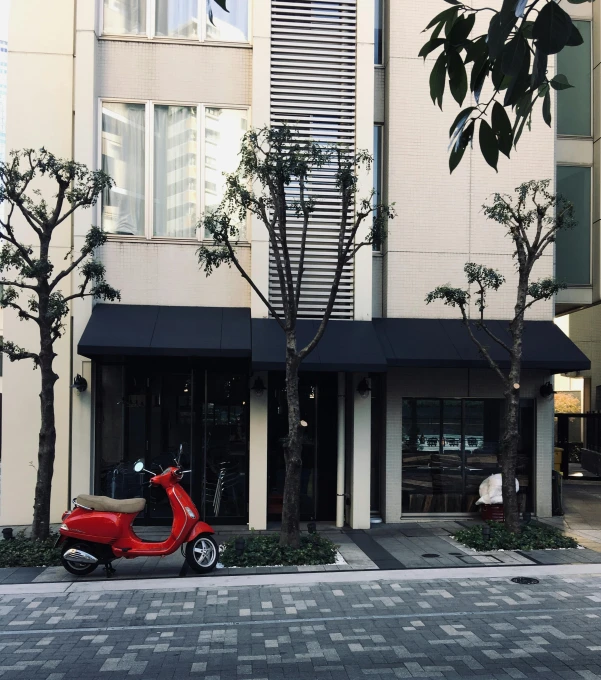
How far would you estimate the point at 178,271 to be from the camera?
13648mm

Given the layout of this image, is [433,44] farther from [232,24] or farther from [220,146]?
[232,24]

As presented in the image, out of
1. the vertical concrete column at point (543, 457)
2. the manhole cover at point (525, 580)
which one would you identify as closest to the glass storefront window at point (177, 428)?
the manhole cover at point (525, 580)

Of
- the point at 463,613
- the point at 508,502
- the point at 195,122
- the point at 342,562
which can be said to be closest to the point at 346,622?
the point at 463,613

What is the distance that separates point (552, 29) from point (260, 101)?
11.2m

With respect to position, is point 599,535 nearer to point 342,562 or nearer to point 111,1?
point 342,562

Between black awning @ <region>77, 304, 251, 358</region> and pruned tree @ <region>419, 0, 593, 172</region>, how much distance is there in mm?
9043

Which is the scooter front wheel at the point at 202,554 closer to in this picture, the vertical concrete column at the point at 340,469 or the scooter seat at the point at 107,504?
the scooter seat at the point at 107,504

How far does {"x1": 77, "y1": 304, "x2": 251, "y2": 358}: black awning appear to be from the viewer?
12406mm

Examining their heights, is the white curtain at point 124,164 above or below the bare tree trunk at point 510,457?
above

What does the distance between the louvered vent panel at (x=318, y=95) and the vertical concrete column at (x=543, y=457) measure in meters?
4.37

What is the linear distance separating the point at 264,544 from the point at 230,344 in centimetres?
347

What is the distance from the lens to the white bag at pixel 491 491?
13719 mm

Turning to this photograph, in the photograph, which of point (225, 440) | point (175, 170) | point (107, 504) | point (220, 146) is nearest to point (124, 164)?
point (175, 170)

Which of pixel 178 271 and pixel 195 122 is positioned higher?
pixel 195 122
